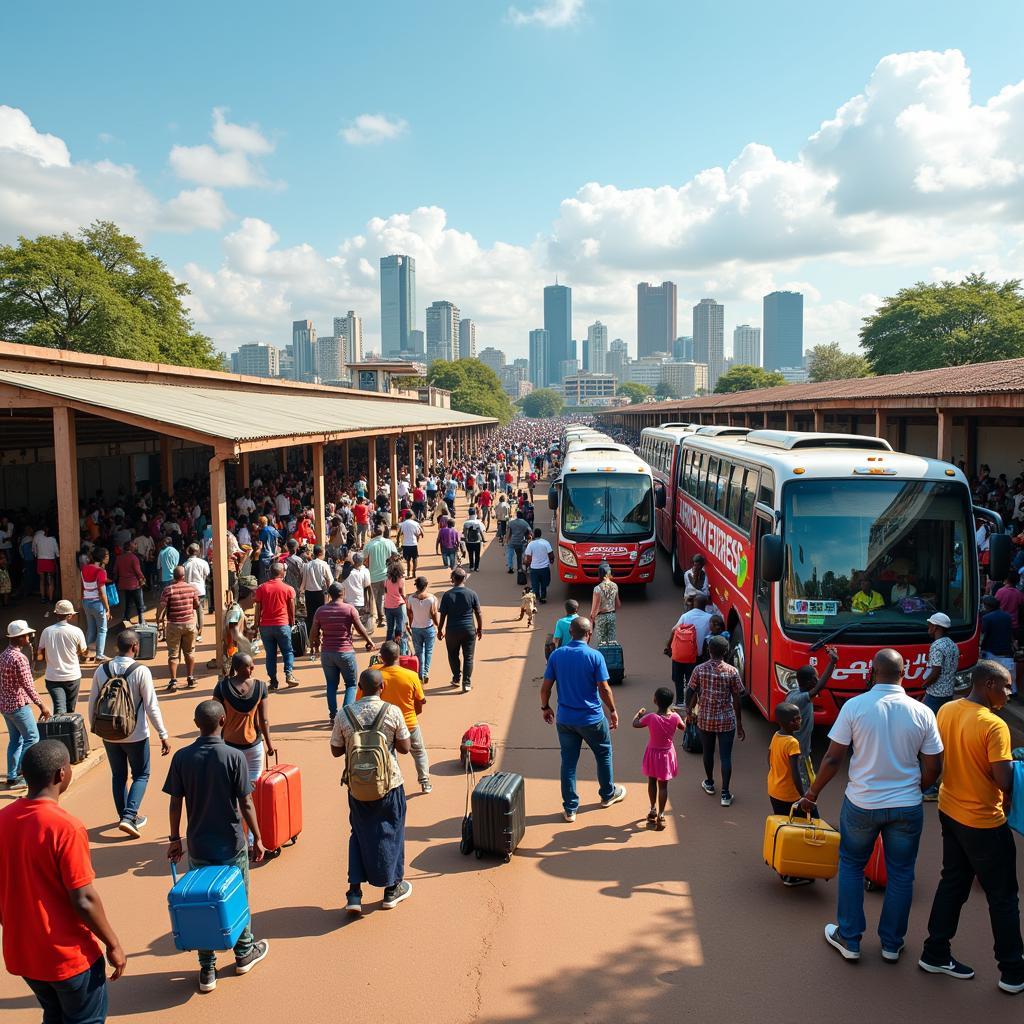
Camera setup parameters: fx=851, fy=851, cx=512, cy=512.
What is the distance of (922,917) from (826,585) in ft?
10.5

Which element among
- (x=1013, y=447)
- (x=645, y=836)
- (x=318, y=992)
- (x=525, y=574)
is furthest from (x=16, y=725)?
(x=1013, y=447)

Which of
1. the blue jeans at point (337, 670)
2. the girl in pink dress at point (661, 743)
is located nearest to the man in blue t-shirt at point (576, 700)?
the girl in pink dress at point (661, 743)

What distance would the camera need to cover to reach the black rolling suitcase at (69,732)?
8070 millimetres

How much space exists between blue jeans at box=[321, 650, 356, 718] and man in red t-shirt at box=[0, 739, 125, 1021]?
535cm

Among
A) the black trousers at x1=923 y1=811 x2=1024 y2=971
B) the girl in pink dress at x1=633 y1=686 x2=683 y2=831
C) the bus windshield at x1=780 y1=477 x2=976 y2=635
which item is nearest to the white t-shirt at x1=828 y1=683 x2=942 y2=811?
the black trousers at x1=923 y1=811 x2=1024 y2=971

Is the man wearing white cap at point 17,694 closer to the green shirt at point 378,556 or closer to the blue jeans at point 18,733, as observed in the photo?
the blue jeans at point 18,733

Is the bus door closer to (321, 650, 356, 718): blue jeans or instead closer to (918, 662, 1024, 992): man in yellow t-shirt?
(918, 662, 1024, 992): man in yellow t-shirt

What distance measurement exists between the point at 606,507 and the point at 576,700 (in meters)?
9.42

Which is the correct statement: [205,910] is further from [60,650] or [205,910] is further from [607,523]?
[607,523]

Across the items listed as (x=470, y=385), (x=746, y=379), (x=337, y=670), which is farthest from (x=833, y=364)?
(x=337, y=670)

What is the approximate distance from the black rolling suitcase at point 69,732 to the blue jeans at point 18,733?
102mm

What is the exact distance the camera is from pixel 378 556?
44.0ft

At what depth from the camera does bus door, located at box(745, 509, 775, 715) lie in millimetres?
8641

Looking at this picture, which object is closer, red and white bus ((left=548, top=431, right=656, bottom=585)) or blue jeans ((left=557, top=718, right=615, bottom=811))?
blue jeans ((left=557, top=718, right=615, bottom=811))
